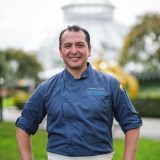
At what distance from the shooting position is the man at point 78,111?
2975 millimetres

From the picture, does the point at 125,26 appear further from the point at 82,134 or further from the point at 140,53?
the point at 82,134

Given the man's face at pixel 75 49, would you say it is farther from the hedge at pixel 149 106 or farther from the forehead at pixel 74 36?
the hedge at pixel 149 106

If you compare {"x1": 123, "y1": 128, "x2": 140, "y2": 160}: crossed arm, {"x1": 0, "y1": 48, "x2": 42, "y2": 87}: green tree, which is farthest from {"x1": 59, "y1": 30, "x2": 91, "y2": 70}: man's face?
{"x1": 0, "y1": 48, "x2": 42, "y2": 87}: green tree

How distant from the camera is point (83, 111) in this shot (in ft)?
9.77

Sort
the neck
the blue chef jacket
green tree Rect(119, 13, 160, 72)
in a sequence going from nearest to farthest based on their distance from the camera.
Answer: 1. the blue chef jacket
2. the neck
3. green tree Rect(119, 13, 160, 72)

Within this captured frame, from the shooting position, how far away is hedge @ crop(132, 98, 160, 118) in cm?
2296

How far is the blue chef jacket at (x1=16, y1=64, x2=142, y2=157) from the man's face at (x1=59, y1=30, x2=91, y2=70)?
0.17ft

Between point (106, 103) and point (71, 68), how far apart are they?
278 mm

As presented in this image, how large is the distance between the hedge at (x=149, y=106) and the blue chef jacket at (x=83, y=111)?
65.3 ft

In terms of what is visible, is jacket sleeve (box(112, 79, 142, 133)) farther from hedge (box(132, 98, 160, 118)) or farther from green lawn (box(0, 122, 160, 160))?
hedge (box(132, 98, 160, 118))

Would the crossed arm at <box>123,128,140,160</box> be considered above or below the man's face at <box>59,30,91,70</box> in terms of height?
below

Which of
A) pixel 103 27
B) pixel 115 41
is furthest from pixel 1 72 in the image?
pixel 103 27

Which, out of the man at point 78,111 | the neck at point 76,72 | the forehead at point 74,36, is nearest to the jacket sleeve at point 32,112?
the man at point 78,111

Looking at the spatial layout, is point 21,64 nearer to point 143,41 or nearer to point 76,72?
point 143,41
